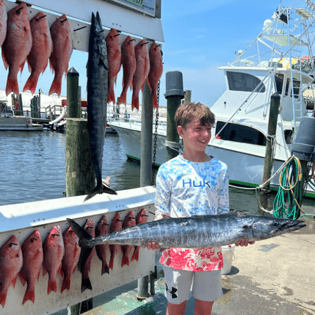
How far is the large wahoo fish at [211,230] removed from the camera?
6.61 ft

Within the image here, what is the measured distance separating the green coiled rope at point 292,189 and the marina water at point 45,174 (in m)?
1.29

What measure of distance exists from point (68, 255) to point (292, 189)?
647 centimetres

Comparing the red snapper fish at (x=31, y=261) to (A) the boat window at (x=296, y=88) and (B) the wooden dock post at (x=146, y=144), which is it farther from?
(A) the boat window at (x=296, y=88)

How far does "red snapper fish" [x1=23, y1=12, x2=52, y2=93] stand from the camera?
2.23m

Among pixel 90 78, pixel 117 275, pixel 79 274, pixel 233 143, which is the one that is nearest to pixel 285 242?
pixel 117 275

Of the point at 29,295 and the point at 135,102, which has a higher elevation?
the point at 135,102

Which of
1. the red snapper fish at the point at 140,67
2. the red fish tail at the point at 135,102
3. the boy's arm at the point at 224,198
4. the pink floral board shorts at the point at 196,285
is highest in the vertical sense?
the red snapper fish at the point at 140,67

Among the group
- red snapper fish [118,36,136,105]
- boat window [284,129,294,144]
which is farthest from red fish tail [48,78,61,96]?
boat window [284,129,294,144]

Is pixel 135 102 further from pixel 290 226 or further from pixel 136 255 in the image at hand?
pixel 290 226

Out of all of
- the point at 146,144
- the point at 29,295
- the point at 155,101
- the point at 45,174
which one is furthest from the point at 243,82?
the point at 29,295

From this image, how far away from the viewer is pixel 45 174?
16734 mm

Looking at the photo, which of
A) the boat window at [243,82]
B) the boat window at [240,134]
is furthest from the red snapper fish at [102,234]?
the boat window at [243,82]

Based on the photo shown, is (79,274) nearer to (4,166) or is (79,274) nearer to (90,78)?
(90,78)

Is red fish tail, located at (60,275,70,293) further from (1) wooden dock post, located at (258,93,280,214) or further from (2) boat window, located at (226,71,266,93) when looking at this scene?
(2) boat window, located at (226,71,266,93)
